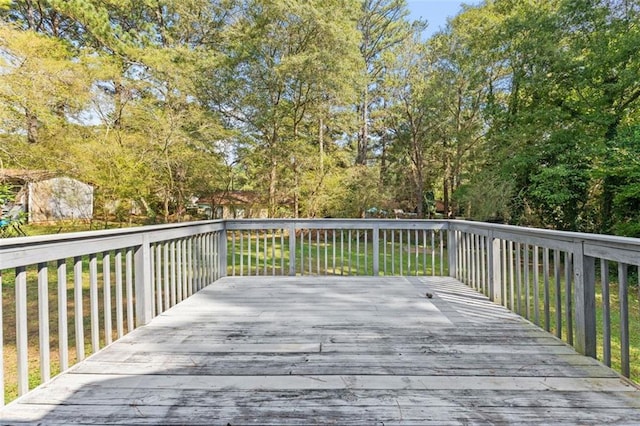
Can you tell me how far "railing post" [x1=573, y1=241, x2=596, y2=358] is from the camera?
2072mm

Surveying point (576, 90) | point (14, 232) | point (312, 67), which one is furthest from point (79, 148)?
point (576, 90)

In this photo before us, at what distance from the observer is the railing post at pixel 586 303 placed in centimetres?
207

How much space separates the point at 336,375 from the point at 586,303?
1.58 m

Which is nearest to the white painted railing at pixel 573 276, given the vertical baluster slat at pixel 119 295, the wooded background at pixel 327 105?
the vertical baluster slat at pixel 119 295

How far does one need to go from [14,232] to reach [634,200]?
13.7 meters

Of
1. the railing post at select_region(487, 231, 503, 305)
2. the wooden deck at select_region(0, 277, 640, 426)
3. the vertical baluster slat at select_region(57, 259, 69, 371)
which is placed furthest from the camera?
the railing post at select_region(487, 231, 503, 305)

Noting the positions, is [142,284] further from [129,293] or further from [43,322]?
[43,322]

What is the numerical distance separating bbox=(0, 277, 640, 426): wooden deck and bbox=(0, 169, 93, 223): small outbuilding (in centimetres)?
802

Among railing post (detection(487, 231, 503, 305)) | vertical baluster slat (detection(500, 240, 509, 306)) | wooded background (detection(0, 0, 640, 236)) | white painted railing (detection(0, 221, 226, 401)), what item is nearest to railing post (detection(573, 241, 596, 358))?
vertical baluster slat (detection(500, 240, 509, 306))

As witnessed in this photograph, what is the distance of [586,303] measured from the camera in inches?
82.1

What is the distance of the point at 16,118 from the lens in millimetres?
7363

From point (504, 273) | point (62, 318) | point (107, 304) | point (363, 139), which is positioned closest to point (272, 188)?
point (363, 139)

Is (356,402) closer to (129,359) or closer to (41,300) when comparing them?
(129,359)

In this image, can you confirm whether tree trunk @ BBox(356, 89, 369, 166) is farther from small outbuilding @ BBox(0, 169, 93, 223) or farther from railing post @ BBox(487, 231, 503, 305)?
railing post @ BBox(487, 231, 503, 305)
